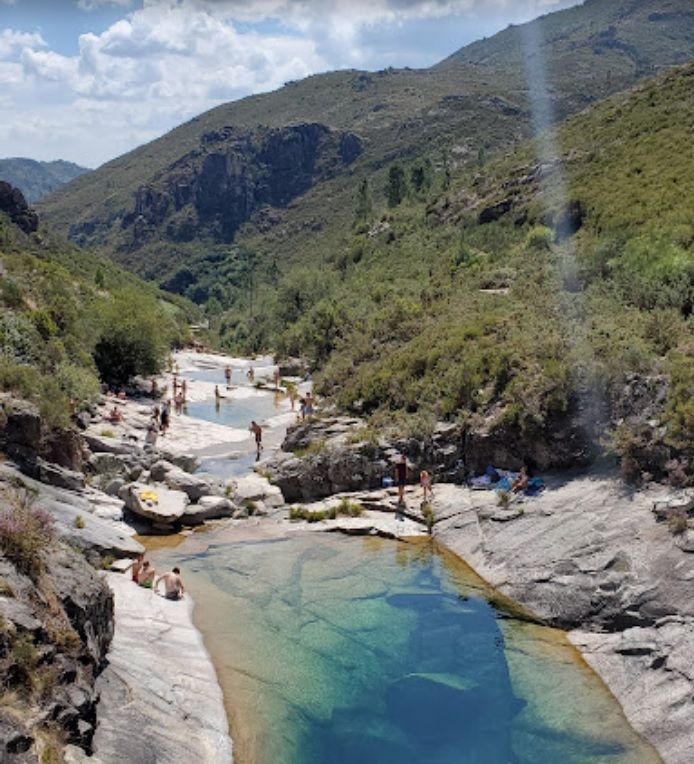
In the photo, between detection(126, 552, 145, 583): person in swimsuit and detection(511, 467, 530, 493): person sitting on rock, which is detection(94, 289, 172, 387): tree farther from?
detection(511, 467, 530, 493): person sitting on rock

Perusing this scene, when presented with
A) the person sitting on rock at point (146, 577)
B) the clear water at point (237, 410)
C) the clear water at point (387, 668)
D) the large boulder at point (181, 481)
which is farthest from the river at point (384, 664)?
the clear water at point (237, 410)

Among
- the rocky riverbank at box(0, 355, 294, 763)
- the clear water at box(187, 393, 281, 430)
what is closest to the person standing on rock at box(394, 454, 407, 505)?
the rocky riverbank at box(0, 355, 294, 763)

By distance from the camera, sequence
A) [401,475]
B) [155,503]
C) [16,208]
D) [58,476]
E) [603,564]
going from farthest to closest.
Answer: [16,208], [401,475], [155,503], [58,476], [603,564]

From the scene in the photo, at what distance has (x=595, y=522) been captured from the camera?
21609mm

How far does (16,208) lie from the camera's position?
12744 cm

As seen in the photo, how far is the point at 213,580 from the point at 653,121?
56125 millimetres

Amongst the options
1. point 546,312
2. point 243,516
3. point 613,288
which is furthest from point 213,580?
point 613,288

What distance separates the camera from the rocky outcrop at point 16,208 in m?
125

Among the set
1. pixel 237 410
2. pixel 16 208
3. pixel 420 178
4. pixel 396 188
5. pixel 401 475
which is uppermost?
pixel 16 208

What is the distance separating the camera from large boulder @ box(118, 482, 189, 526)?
2698 cm

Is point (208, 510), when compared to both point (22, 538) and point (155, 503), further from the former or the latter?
point (22, 538)

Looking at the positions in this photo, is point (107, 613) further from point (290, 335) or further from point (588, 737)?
point (290, 335)

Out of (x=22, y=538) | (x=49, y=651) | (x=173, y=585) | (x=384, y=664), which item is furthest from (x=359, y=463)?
(x=49, y=651)

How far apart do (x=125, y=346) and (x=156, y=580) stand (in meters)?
37.5
